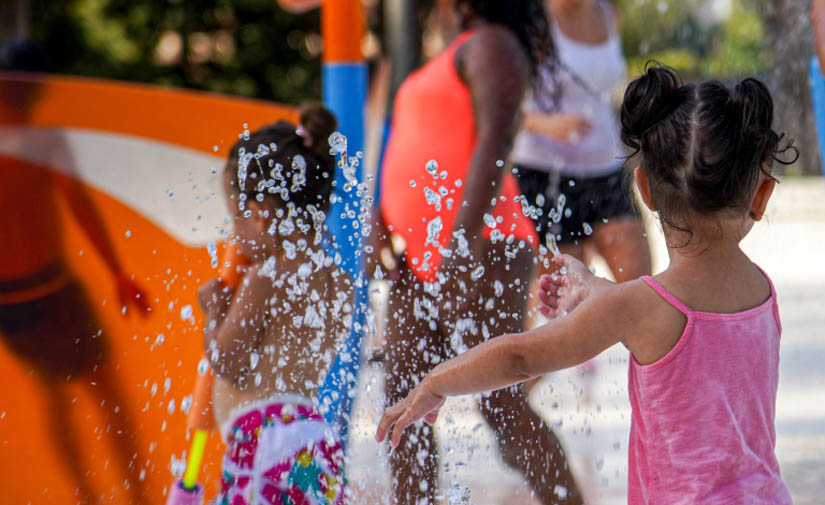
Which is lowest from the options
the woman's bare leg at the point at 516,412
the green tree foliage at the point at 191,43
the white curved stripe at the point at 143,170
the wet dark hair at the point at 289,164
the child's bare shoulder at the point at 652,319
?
the green tree foliage at the point at 191,43

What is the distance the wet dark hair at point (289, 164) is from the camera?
2436mm

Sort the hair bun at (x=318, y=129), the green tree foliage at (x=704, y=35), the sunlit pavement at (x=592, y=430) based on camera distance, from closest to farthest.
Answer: the hair bun at (x=318, y=129)
the sunlit pavement at (x=592, y=430)
the green tree foliage at (x=704, y=35)

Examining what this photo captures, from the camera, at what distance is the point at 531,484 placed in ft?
9.21

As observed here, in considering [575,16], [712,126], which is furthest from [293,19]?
[712,126]

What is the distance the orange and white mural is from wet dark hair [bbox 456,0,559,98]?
0.89m

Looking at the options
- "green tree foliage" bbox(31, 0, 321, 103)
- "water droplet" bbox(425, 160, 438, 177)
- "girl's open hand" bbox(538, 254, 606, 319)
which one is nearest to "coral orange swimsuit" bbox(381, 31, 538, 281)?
"water droplet" bbox(425, 160, 438, 177)

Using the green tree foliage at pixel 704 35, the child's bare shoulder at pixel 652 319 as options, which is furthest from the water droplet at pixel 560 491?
the green tree foliage at pixel 704 35

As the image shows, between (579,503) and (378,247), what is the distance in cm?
86

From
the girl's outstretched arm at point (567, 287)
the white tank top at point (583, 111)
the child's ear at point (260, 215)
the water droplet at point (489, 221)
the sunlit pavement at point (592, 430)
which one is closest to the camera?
the girl's outstretched arm at point (567, 287)

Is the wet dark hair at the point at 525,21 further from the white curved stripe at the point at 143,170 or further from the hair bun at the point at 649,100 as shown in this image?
the hair bun at the point at 649,100

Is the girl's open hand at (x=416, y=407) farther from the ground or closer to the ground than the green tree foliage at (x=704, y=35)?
farther from the ground

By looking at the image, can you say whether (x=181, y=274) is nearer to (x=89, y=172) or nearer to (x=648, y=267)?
(x=89, y=172)

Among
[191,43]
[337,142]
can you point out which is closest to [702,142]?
[337,142]

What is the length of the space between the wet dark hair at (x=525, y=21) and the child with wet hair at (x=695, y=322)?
1.32 m
